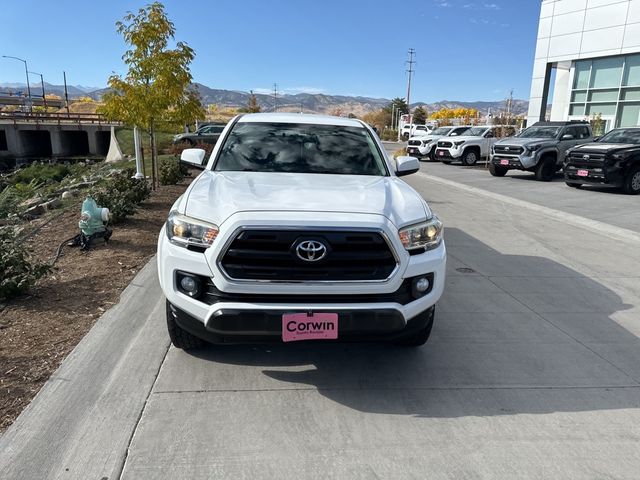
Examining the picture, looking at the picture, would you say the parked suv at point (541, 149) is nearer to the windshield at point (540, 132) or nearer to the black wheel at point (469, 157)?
the windshield at point (540, 132)

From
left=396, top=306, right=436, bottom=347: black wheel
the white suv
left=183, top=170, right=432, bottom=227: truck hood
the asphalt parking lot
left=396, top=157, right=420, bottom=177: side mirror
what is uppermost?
left=396, top=157, right=420, bottom=177: side mirror

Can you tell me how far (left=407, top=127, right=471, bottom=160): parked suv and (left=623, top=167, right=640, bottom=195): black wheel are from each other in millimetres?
11782

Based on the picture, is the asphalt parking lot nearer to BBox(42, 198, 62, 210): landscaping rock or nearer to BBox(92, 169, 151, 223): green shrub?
BBox(92, 169, 151, 223): green shrub

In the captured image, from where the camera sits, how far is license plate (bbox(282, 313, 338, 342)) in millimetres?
2992

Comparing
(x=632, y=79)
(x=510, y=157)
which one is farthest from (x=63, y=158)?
(x=632, y=79)

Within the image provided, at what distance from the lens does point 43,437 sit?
9.12 feet

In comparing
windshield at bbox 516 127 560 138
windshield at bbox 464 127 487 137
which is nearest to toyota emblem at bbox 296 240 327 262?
windshield at bbox 516 127 560 138

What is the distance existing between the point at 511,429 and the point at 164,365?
2408 millimetres

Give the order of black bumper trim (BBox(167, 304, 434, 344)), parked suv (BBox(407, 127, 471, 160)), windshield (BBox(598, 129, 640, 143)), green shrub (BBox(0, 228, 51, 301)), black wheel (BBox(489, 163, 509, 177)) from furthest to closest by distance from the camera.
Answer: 1. parked suv (BBox(407, 127, 471, 160))
2. black wheel (BBox(489, 163, 509, 177))
3. windshield (BBox(598, 129, 640, 143))
4. green shrub (BBox(0, 228, 51, 301))
5. black bumper trim (BBox(167, 304, 434, 344))

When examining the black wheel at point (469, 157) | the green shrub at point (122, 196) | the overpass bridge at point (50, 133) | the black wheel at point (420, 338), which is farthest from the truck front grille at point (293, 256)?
the overpass bridge at point (50, 133)

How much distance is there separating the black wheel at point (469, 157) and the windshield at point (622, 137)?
8055mm

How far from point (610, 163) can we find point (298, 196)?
41.8 ft

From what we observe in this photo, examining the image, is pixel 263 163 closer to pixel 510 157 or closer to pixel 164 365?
pixel 164 365

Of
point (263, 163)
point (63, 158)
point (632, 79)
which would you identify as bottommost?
point (63, 158)
